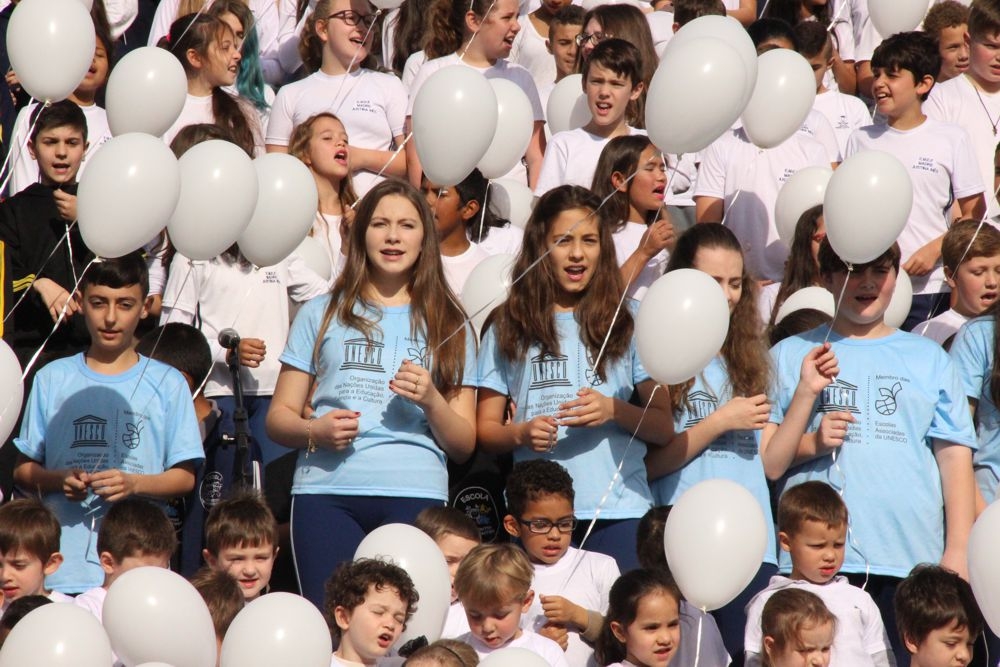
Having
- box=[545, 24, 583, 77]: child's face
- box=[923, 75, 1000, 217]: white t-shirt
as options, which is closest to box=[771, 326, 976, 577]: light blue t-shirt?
box=[923, 75, 1000, 217]: white t-shirt

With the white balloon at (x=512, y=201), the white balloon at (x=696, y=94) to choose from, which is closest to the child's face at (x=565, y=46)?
the white balloon at (x=512, y=201)

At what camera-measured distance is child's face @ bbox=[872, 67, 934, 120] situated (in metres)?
8.25

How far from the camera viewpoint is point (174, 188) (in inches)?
241

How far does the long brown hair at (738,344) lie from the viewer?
6312mm

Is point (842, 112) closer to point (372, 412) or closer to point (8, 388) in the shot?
point (372, 412)

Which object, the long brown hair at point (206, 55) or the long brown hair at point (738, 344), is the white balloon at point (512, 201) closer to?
the long brown hair at point (206, 55)

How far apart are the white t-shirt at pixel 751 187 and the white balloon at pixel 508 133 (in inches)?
33.2

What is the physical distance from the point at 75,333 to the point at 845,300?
10.2ft

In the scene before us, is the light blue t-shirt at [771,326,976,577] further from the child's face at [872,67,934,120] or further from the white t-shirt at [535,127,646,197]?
the child's face at [872,67,934,120]

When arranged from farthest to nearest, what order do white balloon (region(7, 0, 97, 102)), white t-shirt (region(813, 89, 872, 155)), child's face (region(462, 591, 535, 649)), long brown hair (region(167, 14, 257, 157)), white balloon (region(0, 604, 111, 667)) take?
white t-shirt (region(813, 89, 872, 155)), long brown hair (region(167, 14, 257, 157)), white balloon (region(7, 0, 97, 102)), child's face (region(462, 591, 535, 649)), white balloon (region(0, 604, 111, 667))

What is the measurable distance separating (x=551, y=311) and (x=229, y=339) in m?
1.22

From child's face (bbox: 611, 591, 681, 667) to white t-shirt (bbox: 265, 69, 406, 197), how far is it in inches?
143

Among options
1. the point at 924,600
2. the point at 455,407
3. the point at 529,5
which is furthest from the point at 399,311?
the point at 529,5

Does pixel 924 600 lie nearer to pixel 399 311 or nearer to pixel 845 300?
pixel 845 300
